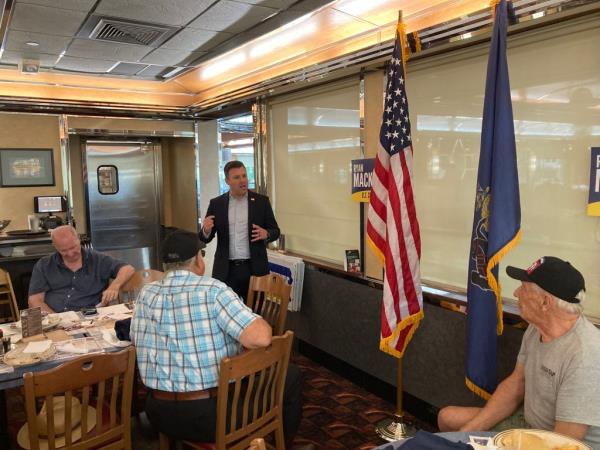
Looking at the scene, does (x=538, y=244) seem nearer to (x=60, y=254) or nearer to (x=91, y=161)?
(x=60, y=254)

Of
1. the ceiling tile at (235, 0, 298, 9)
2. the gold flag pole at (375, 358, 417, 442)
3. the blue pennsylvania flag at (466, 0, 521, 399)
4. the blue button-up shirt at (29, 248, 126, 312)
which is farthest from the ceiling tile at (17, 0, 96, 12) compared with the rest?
the gold flag pole at (375, 358, 417, 442)

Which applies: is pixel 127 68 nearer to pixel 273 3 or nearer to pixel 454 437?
pixel 273 3

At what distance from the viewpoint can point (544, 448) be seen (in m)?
1.44

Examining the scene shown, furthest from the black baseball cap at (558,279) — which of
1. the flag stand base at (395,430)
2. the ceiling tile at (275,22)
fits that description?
the ceiling tile at (275,22)

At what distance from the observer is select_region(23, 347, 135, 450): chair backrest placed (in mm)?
1823

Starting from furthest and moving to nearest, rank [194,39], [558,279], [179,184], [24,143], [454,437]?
[179,184] < [24,143] < [194,39] < [558,279] < [454,437]

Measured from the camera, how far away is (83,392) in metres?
1.94

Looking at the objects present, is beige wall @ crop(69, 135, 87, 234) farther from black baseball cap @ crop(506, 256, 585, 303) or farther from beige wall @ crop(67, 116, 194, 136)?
black baseball cap @ crop(506, 256, 585, 303)

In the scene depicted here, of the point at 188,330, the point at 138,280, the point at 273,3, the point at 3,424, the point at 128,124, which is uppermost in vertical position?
the point at 273,3

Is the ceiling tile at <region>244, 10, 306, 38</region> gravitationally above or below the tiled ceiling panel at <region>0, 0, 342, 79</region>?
A: below

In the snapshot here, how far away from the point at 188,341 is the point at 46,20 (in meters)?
2.71

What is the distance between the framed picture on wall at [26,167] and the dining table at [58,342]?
320cm

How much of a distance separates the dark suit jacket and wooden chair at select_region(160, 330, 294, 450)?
5.88 ft

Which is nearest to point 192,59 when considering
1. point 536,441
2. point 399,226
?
point 399,226
